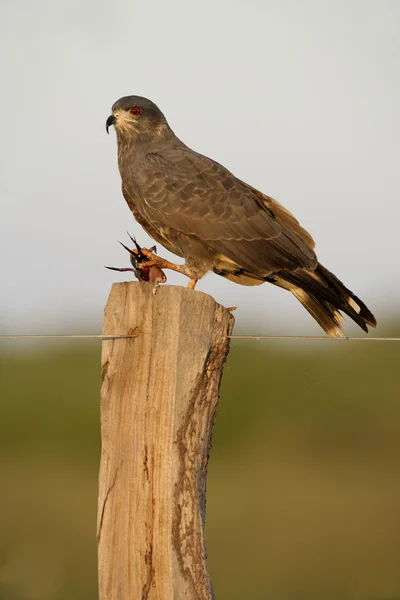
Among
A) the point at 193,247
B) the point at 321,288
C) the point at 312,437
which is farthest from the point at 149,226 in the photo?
the point at 312,437

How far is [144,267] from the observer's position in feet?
14.0

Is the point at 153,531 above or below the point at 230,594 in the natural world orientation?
above

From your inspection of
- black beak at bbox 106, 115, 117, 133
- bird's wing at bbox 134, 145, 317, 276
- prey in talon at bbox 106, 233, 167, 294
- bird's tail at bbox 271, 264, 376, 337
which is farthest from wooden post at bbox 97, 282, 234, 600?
black beak at bbox 106, 115, 117, 133

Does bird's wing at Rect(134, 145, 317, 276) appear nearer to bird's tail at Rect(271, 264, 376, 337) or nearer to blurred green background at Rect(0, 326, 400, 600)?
bird's tail at Rect(271, 264, 376, 337)

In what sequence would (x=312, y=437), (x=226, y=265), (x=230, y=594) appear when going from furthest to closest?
(x=312, y=437) → (x=230, y=594) → (x=226, y=265)

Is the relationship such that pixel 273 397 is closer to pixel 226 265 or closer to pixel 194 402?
pixel 226 265

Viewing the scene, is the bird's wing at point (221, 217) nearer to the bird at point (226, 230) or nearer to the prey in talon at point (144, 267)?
the bird at point (226, 230)

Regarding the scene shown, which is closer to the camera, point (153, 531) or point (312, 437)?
point (153, 531)

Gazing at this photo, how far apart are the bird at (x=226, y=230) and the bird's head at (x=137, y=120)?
22 cm

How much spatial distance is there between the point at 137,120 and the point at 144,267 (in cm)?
201

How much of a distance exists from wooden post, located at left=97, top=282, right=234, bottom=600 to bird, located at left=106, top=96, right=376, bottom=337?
1.69 meters

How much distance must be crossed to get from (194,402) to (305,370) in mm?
10255

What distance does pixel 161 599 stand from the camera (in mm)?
3381

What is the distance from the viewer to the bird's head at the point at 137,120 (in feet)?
19.6
